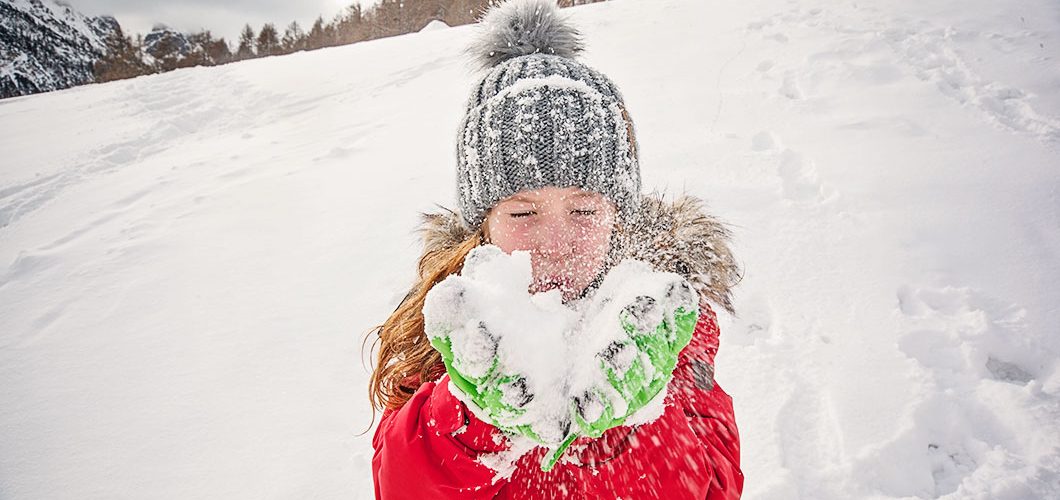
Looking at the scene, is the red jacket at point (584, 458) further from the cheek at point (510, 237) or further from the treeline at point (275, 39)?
the treeline at point (275, 39)

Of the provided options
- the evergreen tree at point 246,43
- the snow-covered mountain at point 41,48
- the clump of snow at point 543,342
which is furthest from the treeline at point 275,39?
the clump of snow at point 543,342

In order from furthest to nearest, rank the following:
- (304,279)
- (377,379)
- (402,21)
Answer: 1. (402,21)
2. (304,279)
3. (377,379)

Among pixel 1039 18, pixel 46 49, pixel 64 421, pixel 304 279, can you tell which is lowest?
pixel 64 421

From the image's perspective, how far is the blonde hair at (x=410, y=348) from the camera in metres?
1.24

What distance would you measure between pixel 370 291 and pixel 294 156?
2721mm

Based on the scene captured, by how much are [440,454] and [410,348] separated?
0.41 m

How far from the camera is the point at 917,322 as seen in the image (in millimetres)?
1780

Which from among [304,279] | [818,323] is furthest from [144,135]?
[818,323]

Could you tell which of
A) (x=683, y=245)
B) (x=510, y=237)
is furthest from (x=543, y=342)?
(x=683, y=245)

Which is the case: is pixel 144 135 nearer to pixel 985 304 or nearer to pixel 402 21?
pixel 985 304

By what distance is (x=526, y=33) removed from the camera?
1571mm

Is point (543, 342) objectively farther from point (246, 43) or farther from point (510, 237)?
point (246, 43)

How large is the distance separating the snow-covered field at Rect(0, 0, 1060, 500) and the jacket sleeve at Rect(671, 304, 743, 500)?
48 centimetres

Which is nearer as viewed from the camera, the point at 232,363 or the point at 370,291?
the point at 232,363
